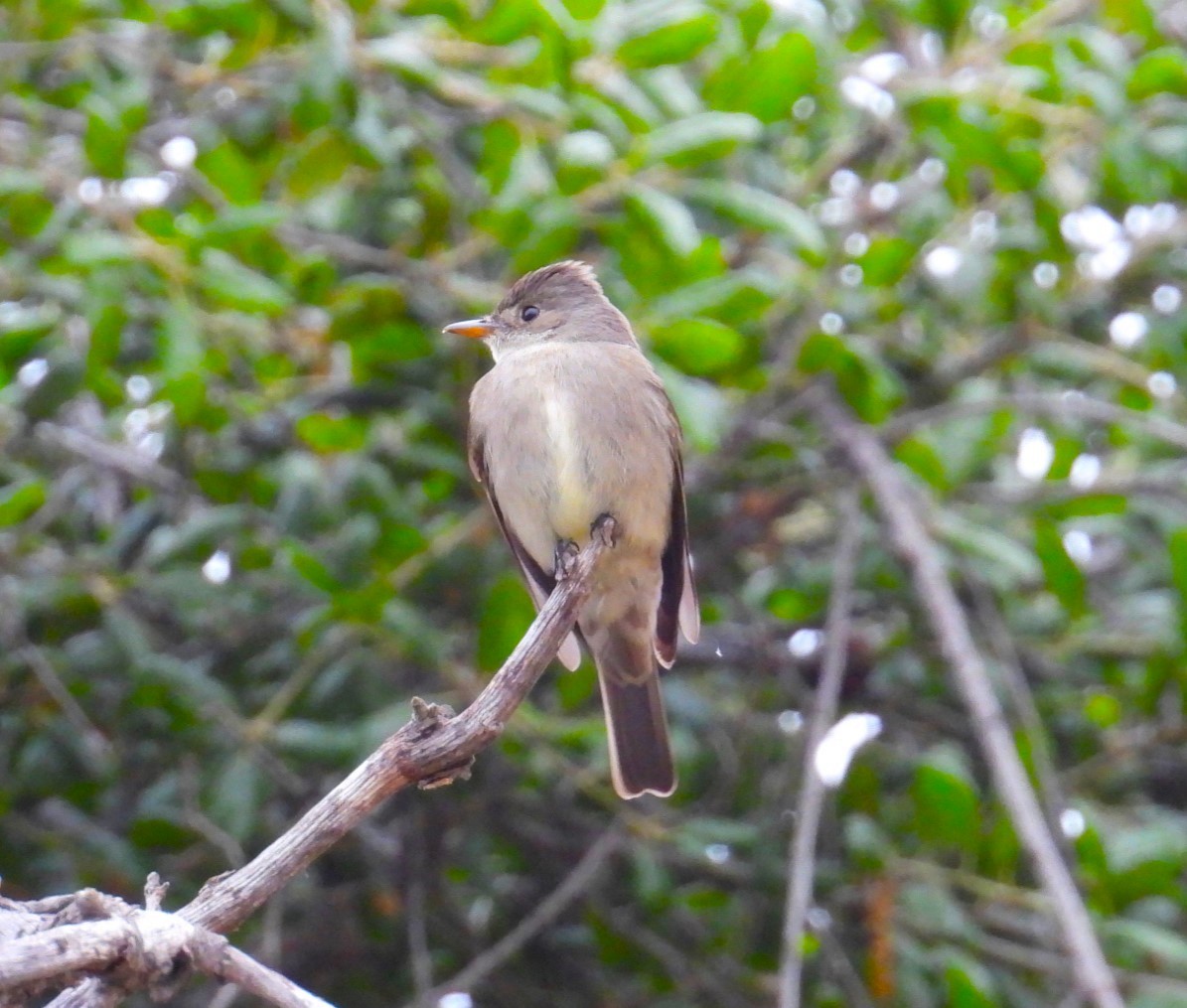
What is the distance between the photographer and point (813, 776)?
4.03m

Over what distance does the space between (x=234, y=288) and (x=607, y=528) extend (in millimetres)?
1057

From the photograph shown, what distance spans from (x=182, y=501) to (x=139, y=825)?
1027mm

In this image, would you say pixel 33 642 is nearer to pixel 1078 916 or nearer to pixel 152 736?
pixel 152 736

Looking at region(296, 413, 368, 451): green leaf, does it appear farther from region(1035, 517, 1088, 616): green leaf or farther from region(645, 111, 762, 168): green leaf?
region(1035, 517, 1088, 616): green leaf

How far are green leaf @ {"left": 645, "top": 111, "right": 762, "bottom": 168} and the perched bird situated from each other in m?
0.39

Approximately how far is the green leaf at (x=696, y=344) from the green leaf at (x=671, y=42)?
25.7 inches

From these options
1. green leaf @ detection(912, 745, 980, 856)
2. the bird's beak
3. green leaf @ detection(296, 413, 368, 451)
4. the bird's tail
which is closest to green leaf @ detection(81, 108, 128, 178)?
green leaf @ detection(296, 413, 368, 451)

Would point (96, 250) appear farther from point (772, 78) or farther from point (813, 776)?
point (813, 776)

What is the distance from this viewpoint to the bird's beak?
4273 millimetres

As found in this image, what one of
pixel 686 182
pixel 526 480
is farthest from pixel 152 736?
pixel 686 182

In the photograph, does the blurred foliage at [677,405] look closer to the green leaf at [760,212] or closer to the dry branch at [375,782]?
the green leaf at [760,212]

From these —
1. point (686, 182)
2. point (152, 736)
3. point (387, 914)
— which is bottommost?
point (387, 914)

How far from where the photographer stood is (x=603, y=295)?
453cm

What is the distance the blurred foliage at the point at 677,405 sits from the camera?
4242 millimetres
